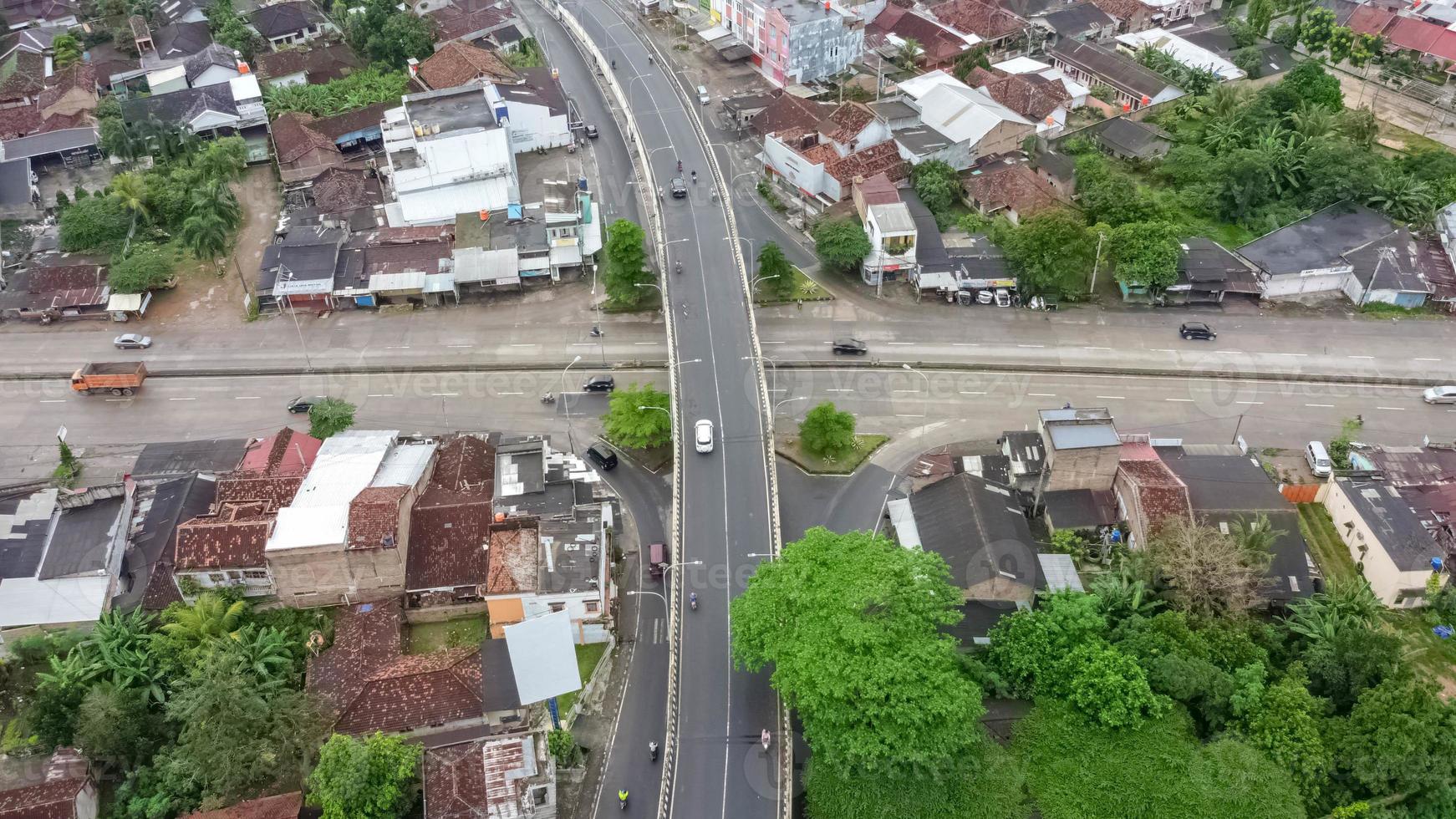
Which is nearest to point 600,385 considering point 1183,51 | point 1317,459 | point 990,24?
point 1317,459

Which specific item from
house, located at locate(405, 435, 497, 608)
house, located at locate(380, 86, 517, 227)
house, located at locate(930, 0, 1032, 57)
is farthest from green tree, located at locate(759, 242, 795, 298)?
house, located at locate(930, 0, 1032, 57)

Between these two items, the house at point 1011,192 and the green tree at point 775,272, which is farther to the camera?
the house at point 1011,192

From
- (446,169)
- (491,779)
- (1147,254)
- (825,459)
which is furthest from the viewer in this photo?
(446,169)

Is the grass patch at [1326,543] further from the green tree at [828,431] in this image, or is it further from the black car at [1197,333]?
the green tree at [828,431]

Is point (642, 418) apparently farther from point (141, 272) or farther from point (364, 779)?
point (141, 272)

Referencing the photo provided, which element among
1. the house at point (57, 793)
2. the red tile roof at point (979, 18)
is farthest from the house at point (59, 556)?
the red tile roof at point (979, 18)

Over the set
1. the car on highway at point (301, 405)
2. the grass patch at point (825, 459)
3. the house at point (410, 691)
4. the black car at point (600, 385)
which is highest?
the grass patch at point (825, 459)

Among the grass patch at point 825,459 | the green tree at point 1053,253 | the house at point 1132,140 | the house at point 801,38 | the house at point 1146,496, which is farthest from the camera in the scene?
the house at point 801,38
